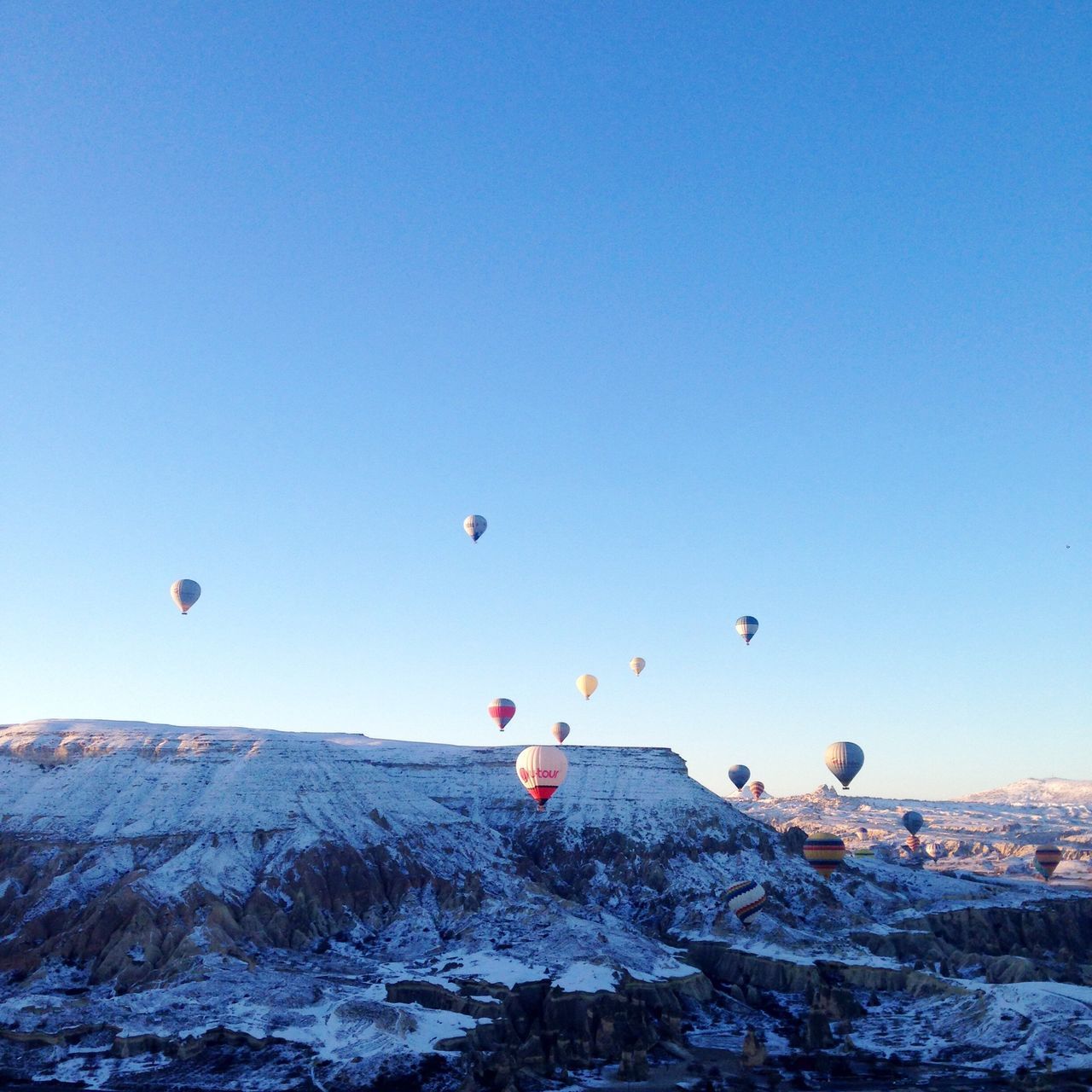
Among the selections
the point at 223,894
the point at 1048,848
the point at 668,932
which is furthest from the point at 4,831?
the point at 1048,848

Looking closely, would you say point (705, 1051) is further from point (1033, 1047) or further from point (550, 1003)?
point (1033, 1047)

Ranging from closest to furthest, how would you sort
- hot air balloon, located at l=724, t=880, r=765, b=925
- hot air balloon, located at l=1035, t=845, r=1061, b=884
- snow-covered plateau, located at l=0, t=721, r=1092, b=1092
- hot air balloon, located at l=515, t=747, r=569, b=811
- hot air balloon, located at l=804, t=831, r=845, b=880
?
snow-covered plateau, located at l=0, t=721, r=1092, b=1092 → hot air balloon, located at l=515, t=747, r=569, b=811 → hot air balloon, located at l=724, t=880, r=765, b=925 → hot air balloon, located at l=804, t=831, r=845, b=880 → hot air balloon, located at l=1035, t=845, r=1061, b=884

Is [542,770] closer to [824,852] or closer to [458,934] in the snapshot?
[458,934]

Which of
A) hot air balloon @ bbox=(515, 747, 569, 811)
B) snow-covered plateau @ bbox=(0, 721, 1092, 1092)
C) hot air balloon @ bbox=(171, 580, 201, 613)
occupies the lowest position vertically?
snow-covered plateau @ bbox=(0, 721, 1092, 1092)

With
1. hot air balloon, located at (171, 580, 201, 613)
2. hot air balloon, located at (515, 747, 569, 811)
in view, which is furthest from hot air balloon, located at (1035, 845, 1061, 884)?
hot air balloon, located at (171, 580, 201, 613)

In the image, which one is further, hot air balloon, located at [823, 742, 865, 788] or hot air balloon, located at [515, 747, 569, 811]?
hot air balloon, located at [823, 742, 865, 788]

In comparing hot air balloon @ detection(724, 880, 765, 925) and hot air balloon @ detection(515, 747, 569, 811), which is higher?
hot air balloon @ detection(515, 747, 569, 811)

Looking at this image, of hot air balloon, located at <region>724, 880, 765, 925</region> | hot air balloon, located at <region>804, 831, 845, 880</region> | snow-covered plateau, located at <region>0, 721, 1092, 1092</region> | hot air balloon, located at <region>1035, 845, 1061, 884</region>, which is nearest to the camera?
snow-covered plateau, located at <region>0, 721, 1092, 1092</region>

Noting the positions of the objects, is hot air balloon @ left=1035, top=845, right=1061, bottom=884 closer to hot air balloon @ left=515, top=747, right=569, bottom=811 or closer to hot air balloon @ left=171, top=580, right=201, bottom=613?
hot air balloon @ left=515, top=747, right=569, bottom=811
